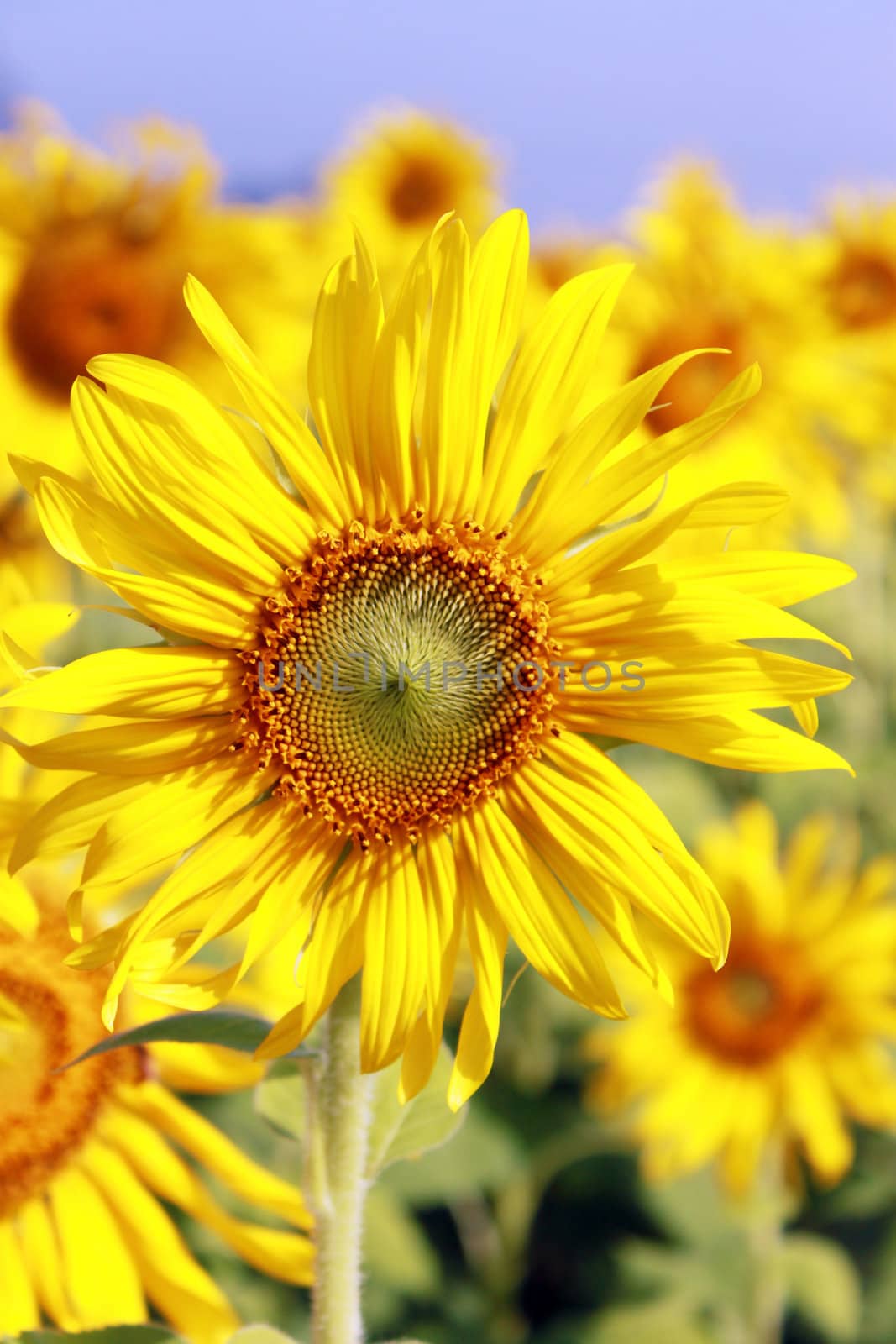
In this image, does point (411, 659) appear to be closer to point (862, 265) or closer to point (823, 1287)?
point (823, 1287)

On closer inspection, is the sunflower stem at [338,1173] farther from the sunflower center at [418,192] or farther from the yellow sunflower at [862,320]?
the sunflower center at [418,192]

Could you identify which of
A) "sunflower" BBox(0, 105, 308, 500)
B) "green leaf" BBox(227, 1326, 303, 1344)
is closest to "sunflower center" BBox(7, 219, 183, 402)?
"sunflower" BBox(0, 105, 308, 500)

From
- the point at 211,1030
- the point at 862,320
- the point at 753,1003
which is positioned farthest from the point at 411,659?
the point at 862,320

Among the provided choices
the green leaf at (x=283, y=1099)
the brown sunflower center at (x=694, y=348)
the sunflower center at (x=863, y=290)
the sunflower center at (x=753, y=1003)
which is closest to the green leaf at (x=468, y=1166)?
the sunflower center at (x=753, y=1003)

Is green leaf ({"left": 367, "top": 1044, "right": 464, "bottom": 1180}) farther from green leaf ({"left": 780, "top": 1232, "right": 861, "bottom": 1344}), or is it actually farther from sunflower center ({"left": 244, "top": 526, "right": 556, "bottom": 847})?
green leaf ({"left": 780, "top": 1232, "right": 861, "bottom": 1344})

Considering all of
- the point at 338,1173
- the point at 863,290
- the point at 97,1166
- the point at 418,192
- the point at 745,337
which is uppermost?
the point at 418,192

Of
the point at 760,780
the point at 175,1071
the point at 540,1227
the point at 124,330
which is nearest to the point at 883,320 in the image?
the point at 760,780
